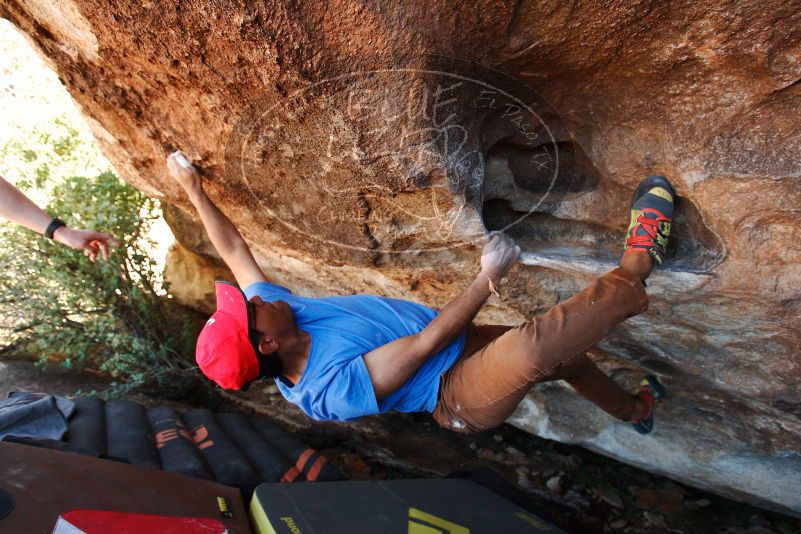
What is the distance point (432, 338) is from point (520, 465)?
2.37 m

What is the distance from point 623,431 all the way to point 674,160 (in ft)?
6.40

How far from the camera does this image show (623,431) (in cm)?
331

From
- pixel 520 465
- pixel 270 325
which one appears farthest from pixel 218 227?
pixel 520 465

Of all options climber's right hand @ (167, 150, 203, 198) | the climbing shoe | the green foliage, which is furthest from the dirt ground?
climber's right hand @ (167, 150, 203, 198)

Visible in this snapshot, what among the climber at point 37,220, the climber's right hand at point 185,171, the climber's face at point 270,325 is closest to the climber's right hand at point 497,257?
the climber's face at point 270,325

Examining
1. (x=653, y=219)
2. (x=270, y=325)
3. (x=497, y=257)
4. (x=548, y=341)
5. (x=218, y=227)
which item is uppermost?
(x=653, y=219)

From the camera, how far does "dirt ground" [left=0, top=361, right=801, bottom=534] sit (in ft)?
10.8

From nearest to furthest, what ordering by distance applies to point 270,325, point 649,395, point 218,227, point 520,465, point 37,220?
point 270,325 < point 218,227 < point 37,220 < point 649,395 < point 520,465

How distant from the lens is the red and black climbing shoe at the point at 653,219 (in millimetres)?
1991

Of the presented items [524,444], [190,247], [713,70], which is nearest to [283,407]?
[190,247]

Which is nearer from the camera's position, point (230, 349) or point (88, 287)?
point (230, 349)

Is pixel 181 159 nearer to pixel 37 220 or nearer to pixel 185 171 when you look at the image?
pixel 185 171

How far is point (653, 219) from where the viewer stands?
1.99 m

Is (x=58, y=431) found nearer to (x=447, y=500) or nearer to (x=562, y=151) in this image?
(x=447, y=500)
